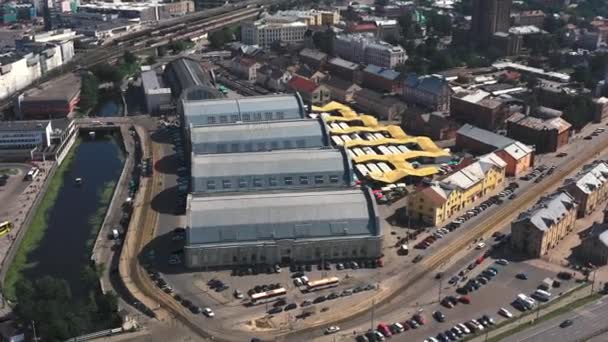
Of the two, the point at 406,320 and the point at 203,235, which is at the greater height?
the point at 203,235

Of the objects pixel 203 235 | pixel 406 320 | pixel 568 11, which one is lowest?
pixel 406 320

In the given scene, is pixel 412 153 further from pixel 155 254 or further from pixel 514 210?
pixel 155 254

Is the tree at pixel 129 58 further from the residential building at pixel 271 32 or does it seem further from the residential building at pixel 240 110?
the residential building at pixel 240 110

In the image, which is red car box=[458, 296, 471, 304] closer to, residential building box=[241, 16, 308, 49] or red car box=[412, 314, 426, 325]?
red car box=[412, 314, 426, 325]

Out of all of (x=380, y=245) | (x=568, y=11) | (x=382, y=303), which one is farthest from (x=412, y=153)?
(x=568, y=11)

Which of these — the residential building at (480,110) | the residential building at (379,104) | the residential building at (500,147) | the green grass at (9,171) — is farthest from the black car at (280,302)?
the residential building at (379,104)

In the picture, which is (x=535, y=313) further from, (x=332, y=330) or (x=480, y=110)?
(x=480, y=110)
